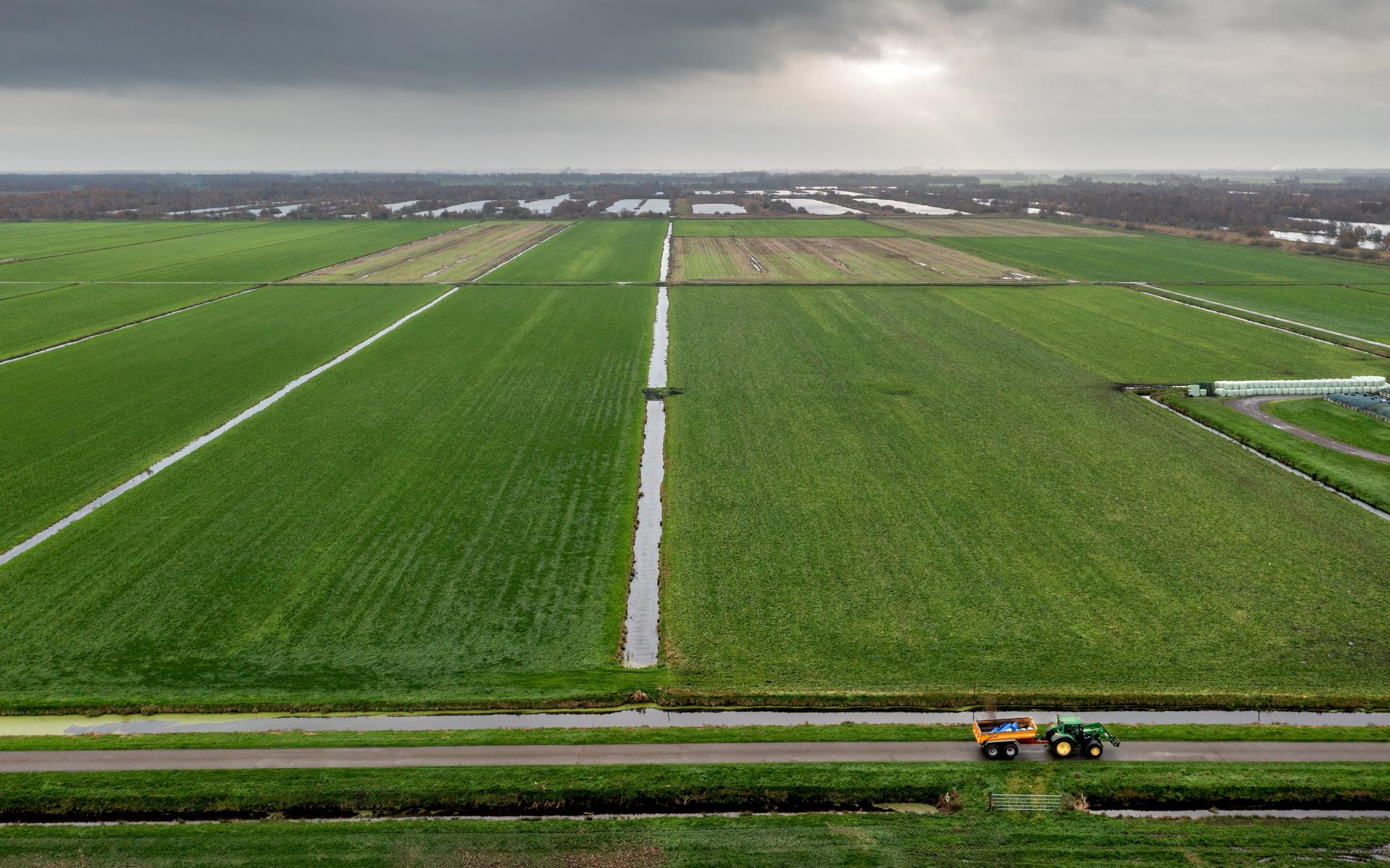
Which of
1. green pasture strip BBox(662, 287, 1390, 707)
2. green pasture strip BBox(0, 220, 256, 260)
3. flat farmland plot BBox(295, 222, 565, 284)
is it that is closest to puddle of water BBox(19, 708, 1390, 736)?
green pasture strip BBox(662, 287, 1390, 707)

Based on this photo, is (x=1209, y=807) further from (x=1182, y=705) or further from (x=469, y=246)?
(x=469, y=246)

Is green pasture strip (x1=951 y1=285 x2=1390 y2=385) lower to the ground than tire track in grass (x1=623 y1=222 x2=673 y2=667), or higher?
higher

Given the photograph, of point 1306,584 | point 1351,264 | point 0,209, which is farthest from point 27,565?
point 0,209

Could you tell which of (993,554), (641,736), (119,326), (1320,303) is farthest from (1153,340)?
(119,326)

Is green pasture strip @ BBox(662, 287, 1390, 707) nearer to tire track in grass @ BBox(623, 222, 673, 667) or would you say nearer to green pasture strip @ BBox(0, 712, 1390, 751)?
tire track in grass @ BBox(623, 222, 673, 667)

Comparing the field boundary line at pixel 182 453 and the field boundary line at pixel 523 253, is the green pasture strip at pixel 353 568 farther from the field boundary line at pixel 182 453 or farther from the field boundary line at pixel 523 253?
the field boundary line at pixel 523 253
